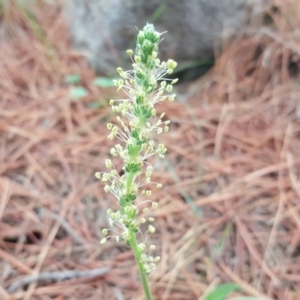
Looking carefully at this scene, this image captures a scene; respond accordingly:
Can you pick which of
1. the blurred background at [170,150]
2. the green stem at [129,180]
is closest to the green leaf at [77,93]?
the blurred background at [170,150]

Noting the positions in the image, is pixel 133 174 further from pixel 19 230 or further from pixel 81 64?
pixel 81 64

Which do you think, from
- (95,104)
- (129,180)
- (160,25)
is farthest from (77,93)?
(129,180)

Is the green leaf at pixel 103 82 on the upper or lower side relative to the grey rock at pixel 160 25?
lower

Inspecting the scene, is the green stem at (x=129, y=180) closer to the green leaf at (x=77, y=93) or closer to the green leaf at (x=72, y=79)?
the green leaf at (x=77, y=93)

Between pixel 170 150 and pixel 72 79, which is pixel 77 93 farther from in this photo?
pixel 170 150

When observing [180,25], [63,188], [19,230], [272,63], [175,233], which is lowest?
[175,233]

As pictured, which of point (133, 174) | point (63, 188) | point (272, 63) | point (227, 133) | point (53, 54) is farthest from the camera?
point (53, 54)

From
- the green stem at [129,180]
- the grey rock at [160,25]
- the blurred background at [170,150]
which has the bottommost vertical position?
the green stem at [129,180]

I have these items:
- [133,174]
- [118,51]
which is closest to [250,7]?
[118,51]

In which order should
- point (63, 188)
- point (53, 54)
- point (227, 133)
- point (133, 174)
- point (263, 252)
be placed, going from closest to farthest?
1. point (133, 174)
2. point (263, 252)
3. point (63, 188)
4. point (227, 133)
5. point (53, 54)
